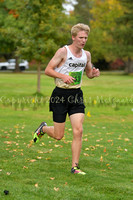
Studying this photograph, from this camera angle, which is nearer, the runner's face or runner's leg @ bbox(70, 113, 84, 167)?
the runner's face

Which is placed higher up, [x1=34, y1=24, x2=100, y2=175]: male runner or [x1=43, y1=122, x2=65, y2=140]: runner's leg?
[x1=34, y1=24, x2=100, y2=175]: male runner

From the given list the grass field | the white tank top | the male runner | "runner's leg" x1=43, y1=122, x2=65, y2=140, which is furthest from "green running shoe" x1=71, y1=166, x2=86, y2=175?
the white tank top

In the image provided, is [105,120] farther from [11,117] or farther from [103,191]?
[103,191]

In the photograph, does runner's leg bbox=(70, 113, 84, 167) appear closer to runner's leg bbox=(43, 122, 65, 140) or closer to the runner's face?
runner's leg bbox=(43, 122, 65, 140)

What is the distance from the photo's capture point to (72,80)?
5770 millimetres

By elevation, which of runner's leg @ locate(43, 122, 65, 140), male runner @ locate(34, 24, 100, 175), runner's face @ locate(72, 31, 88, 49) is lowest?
runner's leg @ locate(43, 122, 65, 140)

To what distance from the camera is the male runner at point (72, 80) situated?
19.2ft

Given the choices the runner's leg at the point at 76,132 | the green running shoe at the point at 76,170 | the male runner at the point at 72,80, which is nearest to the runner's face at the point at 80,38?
the male runner at the point at 72,80

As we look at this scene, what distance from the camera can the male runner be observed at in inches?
231

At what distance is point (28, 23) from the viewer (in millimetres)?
18781

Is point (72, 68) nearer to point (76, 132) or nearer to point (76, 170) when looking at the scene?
point (76, 132)

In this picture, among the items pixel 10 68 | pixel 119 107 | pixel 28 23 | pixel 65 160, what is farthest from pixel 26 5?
pixel 10 68

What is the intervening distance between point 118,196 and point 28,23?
15026mm

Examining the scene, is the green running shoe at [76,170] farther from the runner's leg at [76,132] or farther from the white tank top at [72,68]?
the white tank top at [72,68]
